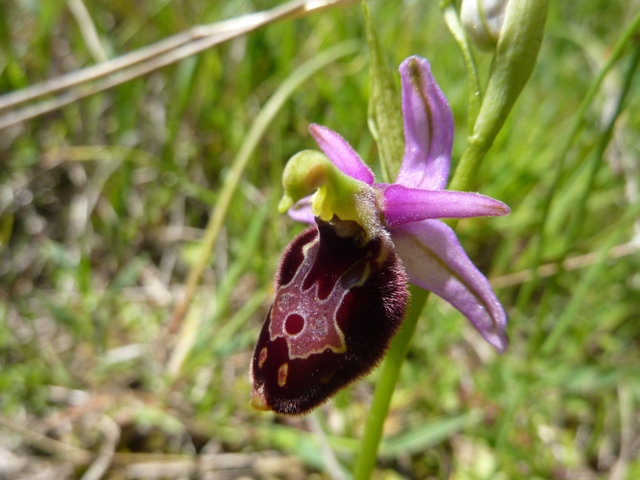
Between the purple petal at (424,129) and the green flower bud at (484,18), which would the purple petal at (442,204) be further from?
the green flower bud at (484,18)

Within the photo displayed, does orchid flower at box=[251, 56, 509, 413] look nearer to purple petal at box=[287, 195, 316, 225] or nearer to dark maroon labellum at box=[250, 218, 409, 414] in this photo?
dark maroon labellum at box=[250, 218, 409, 414]

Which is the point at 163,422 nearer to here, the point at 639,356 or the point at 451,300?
the point at 451,300

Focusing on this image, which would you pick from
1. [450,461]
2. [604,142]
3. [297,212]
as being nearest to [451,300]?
[297,212]

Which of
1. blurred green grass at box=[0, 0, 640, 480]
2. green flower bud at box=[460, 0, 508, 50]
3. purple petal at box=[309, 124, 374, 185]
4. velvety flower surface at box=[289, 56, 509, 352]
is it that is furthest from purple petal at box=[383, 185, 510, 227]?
blurred green grass at box=[0, 0, 640, 480]

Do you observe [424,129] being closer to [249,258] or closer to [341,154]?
[341,154]

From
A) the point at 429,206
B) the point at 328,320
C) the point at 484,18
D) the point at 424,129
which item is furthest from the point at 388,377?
the point at 484,18

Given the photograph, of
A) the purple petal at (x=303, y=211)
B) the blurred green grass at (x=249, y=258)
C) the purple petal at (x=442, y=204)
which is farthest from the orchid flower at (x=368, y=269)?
the blurred green grass at (x=249, y=258)
